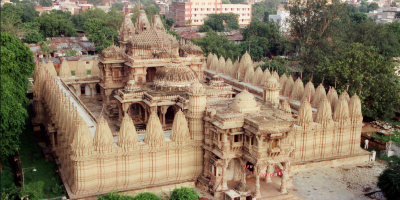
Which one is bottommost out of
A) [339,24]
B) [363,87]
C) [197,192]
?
[197,192]

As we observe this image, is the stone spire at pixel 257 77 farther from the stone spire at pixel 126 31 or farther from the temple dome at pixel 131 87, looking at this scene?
the stone spire at pixel 126 31

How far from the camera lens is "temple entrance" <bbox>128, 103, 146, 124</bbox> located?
99.2ft

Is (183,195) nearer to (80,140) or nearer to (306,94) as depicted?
(80,140)

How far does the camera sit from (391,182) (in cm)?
2102

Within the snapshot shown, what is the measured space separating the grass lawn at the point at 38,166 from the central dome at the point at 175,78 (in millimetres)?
8261

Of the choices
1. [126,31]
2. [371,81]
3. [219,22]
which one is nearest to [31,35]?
[126,31]

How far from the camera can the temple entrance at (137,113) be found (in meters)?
30.2

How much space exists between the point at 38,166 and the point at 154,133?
819cm

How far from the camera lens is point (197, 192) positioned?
22.4m

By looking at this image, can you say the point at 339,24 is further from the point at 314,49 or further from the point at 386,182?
the point at 386,182

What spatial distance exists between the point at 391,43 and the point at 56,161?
135ft

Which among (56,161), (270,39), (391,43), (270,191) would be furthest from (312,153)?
(270,39)

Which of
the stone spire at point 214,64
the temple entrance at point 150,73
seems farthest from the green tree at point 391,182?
the stone spire at point 214,64

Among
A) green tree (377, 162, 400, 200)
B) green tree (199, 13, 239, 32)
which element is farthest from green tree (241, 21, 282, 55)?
green tree (377, 162, 400, 200)
